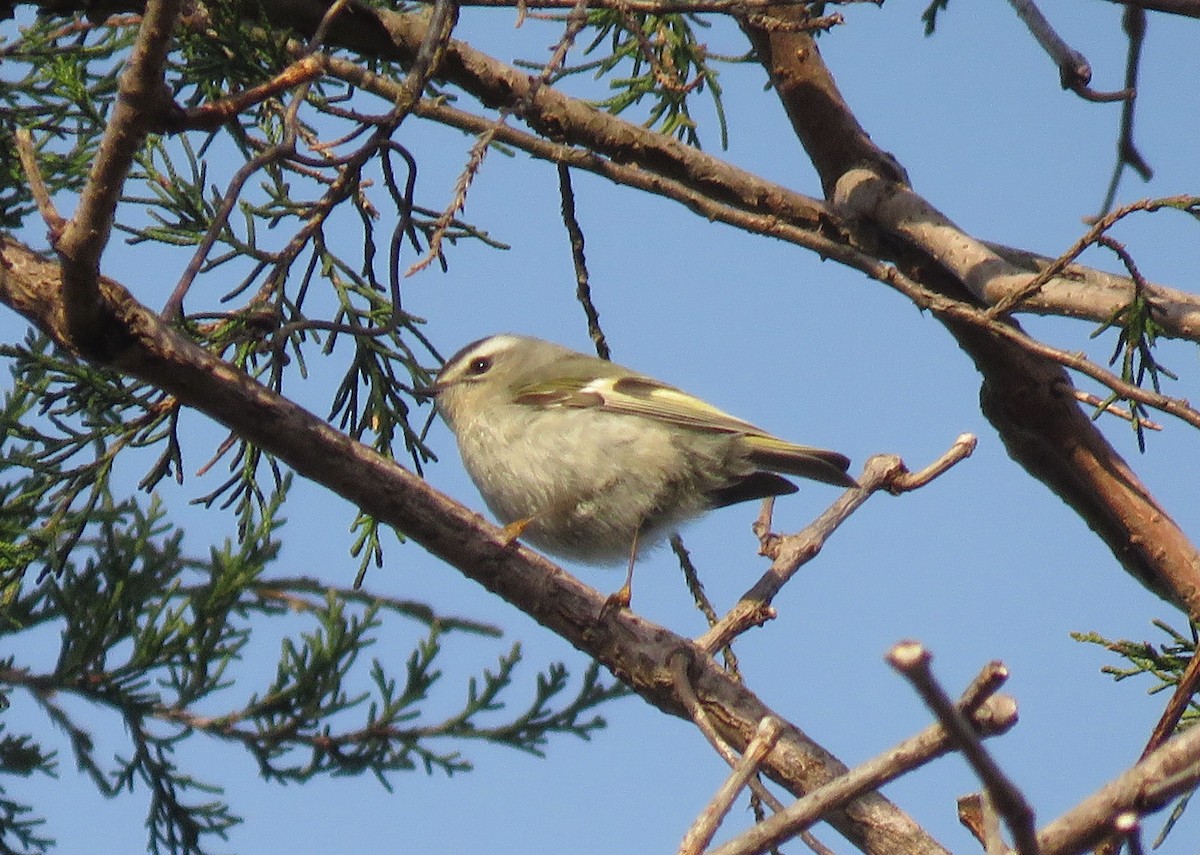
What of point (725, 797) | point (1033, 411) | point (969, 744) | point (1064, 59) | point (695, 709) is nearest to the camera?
point (969, 744)

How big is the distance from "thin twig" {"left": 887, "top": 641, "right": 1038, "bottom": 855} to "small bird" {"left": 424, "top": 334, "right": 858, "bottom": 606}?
7.50ft

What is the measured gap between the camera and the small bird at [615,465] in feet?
12.1

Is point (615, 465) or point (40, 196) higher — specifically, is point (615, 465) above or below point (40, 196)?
above

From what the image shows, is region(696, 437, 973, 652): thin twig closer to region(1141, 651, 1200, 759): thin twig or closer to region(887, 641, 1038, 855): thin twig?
region(1141, 651, 1200, 759): thin twig

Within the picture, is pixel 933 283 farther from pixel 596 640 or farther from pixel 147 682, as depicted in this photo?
pixel 147 682

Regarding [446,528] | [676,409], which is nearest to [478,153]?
[446,528]

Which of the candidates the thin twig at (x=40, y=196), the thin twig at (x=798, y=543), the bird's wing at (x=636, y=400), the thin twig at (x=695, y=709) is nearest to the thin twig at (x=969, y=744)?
the thin twig at (x=695, y=709)

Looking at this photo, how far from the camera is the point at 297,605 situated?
304cm

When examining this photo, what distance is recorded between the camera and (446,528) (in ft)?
8.69

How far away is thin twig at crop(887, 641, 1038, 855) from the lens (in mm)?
1135

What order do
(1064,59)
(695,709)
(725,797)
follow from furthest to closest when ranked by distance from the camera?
1. (1064,59)
2. (695,709)
3. (725,797)

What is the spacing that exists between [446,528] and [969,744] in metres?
1.56

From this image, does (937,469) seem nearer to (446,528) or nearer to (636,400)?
(636,400)

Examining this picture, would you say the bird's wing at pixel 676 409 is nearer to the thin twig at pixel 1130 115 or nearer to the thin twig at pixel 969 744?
the thin twig at pixel 1130 115
